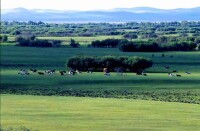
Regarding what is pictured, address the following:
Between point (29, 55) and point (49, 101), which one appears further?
point (29, 55)

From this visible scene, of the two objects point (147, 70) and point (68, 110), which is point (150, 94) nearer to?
point (68, 110)

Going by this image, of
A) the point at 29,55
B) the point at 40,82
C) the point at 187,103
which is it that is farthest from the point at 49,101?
the point at 29,55

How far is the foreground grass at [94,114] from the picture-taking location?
39.6m

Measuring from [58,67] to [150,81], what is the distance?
22883 mm

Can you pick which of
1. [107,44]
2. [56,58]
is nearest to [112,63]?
[56,58]

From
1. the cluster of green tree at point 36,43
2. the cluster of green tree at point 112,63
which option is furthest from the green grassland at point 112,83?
the cluster of green tree at point 36,43

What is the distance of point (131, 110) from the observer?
47438 mm

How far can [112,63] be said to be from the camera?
284 ft

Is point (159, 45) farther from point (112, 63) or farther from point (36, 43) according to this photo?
point (112, 63)

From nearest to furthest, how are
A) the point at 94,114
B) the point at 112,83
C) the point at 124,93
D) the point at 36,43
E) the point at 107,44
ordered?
the point at 94,114, the point at 124,93, the point at 112,83, the point at 107,44, the point at 36,43

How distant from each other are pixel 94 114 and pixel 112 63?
41.7 metres

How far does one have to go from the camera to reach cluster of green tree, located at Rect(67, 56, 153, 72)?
85.4 m

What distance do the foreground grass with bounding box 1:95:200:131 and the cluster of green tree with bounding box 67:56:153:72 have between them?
30.2 metres

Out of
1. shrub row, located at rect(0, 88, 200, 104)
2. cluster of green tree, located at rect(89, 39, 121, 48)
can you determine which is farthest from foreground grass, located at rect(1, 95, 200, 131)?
cluster of green tree, located at rect(89, 39, 121, 48)
